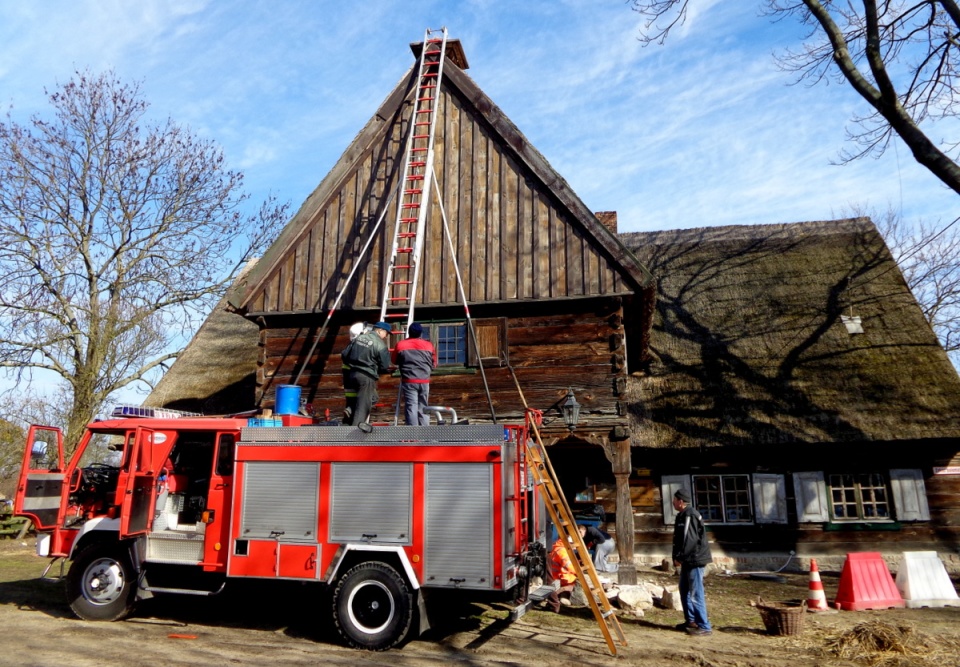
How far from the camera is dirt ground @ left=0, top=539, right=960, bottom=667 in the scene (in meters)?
7.08

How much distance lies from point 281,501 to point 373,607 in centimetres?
164

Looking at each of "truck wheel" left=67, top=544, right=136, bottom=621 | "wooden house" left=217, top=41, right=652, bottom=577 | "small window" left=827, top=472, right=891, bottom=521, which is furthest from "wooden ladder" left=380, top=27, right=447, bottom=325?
"small window" left=827, top=472, right=891, bottom=521

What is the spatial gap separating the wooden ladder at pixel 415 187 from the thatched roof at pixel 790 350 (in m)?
6.46

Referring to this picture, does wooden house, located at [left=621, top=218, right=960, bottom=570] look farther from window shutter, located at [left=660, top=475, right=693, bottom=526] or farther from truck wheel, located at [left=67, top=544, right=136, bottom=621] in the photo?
truck wheel, located at [left=67, top=544, right=136, bottom=621]

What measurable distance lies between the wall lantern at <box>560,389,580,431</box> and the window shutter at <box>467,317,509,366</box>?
4.53 feet

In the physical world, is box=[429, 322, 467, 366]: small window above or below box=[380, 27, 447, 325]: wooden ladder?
below

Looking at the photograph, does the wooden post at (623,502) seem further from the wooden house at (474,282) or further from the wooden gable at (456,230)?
the wooden gable at (456,230)

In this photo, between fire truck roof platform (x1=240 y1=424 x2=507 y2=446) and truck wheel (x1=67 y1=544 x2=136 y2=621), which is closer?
fire truck roof platform (x1=240 y1=424 x2=507 y2=446)

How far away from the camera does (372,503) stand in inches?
305

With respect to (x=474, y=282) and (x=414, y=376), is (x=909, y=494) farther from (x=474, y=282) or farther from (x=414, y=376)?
(x=414, y=376)

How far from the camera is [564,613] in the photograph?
952 centimetres

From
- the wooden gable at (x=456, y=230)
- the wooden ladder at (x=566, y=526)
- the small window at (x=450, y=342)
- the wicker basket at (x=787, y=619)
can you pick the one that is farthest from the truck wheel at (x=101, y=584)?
the wicker basket at (x=787, y=619)

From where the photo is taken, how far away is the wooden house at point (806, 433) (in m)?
14.9

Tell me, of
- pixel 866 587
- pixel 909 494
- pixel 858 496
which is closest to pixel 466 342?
pixel 866 587
